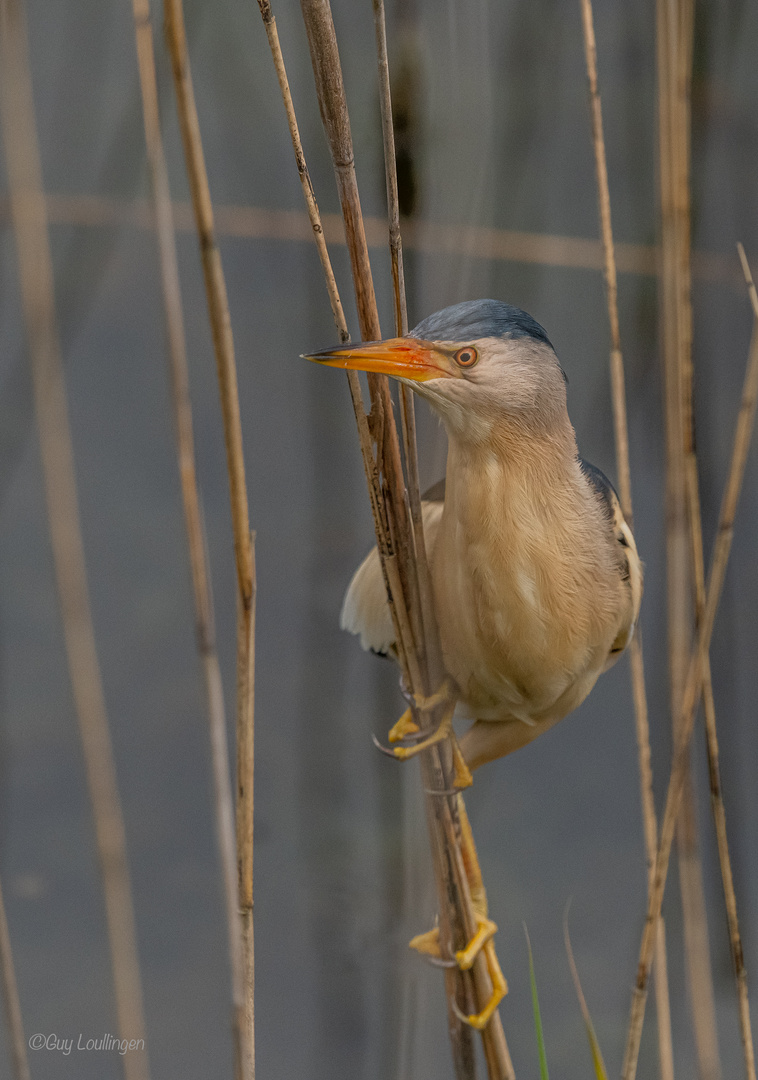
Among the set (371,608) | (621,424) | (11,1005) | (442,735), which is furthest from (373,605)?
(11,1005)

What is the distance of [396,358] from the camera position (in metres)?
0.81

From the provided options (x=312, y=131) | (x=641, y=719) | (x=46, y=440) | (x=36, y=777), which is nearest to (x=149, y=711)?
(x=36, y=777)

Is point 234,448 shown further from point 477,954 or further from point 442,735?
point 477,954

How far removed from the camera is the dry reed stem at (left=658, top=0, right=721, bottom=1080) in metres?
1.00

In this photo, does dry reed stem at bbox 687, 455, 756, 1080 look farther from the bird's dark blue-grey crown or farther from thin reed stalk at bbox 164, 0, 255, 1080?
thin reed stalk at bbox 164, 0, 255, 1080

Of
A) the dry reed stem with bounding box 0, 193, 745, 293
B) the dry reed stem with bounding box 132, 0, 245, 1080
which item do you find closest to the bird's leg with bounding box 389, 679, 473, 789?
the dry reed stem with bounding box 132, 0, 245, 1080

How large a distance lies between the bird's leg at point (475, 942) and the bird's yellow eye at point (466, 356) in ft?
1.51

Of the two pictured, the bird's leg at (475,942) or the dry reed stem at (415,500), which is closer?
the dry reed stem at (415,500)

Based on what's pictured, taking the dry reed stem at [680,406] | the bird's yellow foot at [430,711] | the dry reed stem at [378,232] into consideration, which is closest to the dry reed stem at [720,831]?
the dry reed stem at [680,406]

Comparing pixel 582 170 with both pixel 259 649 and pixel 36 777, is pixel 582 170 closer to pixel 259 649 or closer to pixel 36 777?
pixel 259 649

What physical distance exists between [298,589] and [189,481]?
1776mm

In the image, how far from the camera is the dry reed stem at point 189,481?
0.62m

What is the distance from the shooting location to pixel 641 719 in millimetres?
1066

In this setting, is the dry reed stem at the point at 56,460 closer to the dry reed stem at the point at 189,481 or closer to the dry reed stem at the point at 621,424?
the dry reed stem at the point at 189,481
